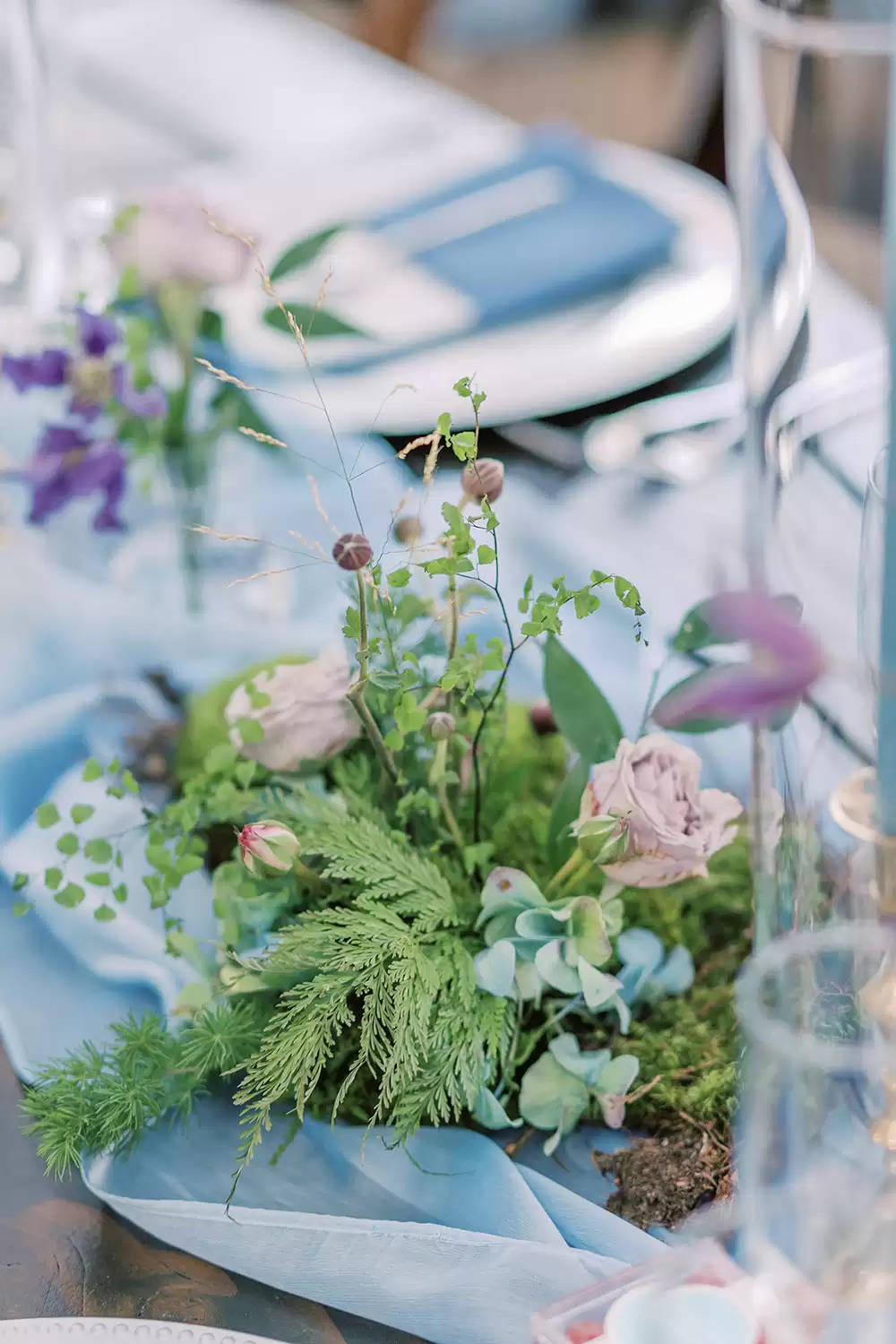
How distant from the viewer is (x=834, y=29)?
502mm

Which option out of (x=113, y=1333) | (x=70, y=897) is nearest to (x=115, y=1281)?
(x=113, y=1333)

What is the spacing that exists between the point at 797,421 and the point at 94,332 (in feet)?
1.26

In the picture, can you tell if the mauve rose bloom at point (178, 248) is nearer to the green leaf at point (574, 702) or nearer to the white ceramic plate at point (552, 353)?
the white ceramic plate at point (552, 353)

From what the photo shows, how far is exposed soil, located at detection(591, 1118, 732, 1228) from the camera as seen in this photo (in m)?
0.47

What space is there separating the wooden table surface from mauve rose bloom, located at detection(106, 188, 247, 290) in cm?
45

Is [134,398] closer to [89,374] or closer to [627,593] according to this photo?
[89,374]

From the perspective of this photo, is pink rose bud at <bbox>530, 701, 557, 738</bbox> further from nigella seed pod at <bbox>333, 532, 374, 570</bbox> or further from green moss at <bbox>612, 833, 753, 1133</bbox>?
nigella seed pod at <bbox>333, 532, 374, 570</bbox>

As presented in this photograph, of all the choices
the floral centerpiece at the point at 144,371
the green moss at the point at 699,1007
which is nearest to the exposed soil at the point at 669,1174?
the green moss at the point at 699,1007

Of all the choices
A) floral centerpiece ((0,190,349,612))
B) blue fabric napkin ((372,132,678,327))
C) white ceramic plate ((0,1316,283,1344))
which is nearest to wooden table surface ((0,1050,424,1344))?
white ceramic plate ((0,1316,283,1344))

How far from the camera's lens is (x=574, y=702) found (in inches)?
21.4

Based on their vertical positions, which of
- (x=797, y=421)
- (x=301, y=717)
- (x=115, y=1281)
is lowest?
(x=115, y=1281)

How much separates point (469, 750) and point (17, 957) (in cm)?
21

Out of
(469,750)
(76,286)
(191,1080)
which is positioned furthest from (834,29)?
(76,286)

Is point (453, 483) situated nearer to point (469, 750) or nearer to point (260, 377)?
point (260, 377)
